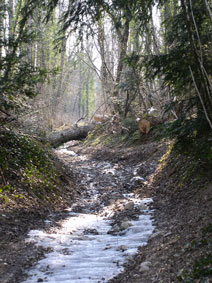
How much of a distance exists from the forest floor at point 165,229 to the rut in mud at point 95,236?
112mm

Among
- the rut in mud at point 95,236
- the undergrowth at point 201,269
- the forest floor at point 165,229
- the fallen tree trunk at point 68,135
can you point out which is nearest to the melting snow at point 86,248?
the rut in mud at point 95,236

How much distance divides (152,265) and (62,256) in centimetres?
136

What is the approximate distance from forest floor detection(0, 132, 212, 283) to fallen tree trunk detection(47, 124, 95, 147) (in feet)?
24.9

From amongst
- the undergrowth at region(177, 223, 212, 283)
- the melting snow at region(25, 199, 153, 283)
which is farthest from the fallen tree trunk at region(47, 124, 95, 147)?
the undergrowth at region(177, 223, 212, 283)

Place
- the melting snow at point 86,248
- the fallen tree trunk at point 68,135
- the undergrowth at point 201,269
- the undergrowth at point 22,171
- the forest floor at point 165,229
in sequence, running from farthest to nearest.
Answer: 1. the fallen tree trunk at point 68,135
2. the undergrowth at point 22,171
3. the melting snow at point 86,248
4. the forest floor at point 165,229
5. the undergrowth at point 201,269

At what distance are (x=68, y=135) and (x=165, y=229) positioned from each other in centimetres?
1306

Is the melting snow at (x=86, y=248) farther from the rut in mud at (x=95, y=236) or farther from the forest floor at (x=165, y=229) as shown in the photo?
the forest floor at (x=165, y=229)

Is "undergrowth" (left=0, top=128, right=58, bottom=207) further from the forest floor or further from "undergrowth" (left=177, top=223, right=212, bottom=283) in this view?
"undergrowth" (left=177, top=223, right=212, bottom=283)

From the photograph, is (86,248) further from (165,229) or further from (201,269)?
(201,269)

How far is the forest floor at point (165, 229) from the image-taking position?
3090mm

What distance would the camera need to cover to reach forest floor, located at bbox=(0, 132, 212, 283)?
10.1 ft

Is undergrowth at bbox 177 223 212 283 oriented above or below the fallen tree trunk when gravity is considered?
below

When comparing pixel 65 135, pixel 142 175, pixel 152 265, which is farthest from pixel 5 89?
pixel 65 135

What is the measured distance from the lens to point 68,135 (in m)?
16.9
